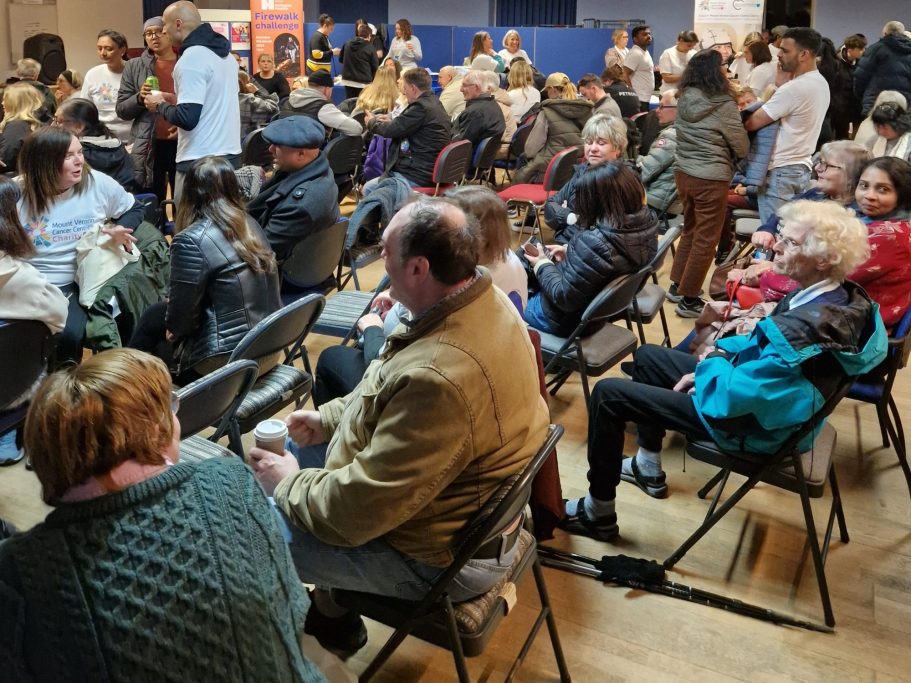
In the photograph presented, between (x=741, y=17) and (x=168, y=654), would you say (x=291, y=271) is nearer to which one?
(x=168, y=654)

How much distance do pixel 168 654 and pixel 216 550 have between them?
151mm

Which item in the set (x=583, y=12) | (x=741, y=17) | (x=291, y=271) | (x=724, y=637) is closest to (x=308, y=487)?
(x=724, y=637)

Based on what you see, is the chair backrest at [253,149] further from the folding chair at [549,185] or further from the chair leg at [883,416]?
the chair leg at [883,416]

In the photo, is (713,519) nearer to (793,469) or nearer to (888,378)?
(793,469)

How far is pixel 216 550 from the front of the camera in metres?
1.23

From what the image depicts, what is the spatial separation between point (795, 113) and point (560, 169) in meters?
1.68

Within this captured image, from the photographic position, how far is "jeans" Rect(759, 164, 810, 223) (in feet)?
15.8

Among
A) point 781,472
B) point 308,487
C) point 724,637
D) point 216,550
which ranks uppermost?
point 216,550

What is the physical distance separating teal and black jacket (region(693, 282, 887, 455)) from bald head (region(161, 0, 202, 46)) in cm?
365

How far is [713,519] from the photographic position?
99.2 inches

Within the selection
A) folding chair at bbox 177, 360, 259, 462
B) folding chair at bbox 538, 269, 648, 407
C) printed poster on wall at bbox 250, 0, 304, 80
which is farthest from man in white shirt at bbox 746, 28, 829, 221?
printed poster on wall at bbox 250, 0, 304, 80

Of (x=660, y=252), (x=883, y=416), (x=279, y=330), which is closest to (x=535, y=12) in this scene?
(x=660, y=252)

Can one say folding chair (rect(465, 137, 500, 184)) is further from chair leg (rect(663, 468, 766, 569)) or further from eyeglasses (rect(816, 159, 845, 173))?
chair leg (rect(663, 468, 766, 569))

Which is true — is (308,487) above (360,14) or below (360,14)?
below
